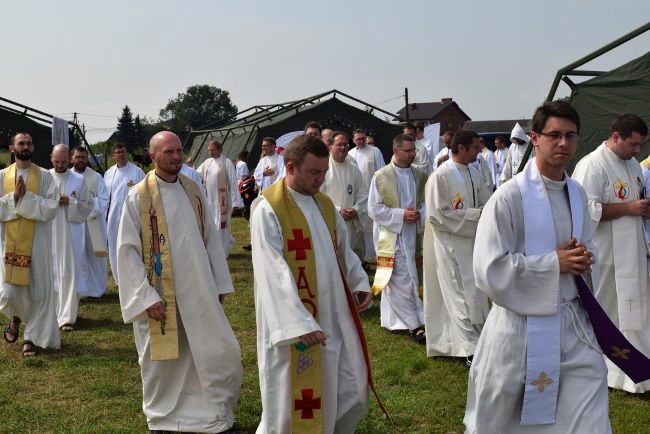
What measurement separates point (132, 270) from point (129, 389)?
5.80 feet

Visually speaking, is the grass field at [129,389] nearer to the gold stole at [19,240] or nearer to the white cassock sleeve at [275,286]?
the gold stole at [19,240]

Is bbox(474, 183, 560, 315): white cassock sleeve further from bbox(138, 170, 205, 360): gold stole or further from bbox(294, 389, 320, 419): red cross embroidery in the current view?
bbox(138, 170, 205, 360): gold stole

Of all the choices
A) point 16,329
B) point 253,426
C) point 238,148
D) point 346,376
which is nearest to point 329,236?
point 346,376

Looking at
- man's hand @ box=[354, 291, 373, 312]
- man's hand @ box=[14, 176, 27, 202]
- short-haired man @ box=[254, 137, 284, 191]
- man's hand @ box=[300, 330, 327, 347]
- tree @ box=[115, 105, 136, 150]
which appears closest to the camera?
man's hand @ box=[300, 330, 327, 347]

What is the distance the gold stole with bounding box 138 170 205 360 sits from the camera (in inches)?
214

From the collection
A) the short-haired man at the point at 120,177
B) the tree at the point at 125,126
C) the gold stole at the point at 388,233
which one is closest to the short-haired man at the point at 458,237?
the gold stole at the point at 388,233

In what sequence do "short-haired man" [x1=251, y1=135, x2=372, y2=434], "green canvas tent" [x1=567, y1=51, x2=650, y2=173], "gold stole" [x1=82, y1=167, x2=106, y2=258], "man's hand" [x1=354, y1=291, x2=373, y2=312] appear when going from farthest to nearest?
"gold stole" [x1=82, y1=167, x2=106, y2=258] < "green canvas tent" [x1=567, y1=51, x2=650, y2=173] < "man's hand" [x1=354, y1=291, x2=373, y2=312] < "short-haired man" [x1=251, y1=135, x2=372, y2=434]

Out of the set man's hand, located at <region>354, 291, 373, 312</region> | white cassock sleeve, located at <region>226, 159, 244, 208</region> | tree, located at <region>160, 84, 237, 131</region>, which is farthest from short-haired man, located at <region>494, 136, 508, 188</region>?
tree, located at <region>160, 84, 237, 131</region>

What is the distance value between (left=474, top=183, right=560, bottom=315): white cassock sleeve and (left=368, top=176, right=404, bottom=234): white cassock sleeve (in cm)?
435

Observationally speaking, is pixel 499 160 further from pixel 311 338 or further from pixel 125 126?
pixel 125 126

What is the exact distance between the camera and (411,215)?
8180 mm

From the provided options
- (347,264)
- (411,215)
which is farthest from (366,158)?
(347,264)

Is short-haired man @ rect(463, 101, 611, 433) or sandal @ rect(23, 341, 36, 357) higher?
short-haired man @ rect(463, 101, 611, 433)

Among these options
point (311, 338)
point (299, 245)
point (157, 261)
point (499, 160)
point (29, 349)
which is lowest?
point (29, 349)
